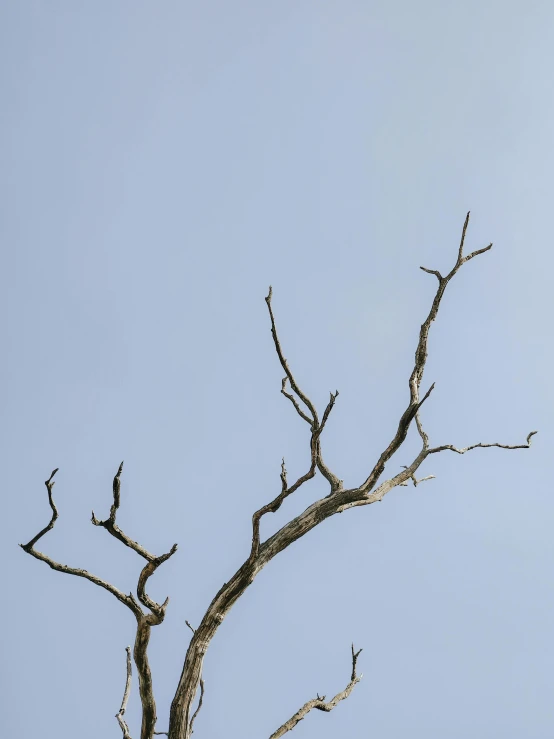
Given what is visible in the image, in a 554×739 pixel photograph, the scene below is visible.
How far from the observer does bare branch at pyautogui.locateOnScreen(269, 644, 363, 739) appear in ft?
20.0

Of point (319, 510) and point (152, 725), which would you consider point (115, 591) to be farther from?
point (319, 510)

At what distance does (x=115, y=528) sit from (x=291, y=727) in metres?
2.37

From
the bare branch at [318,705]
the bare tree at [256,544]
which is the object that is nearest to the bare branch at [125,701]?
the bare tree at [256,544]

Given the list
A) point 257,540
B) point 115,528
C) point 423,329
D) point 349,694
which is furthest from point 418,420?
point 115,528

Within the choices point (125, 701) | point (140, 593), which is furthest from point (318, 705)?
point (140, 593)

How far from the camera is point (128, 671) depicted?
6.18 m

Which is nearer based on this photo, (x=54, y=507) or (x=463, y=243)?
(x=54, y=507)

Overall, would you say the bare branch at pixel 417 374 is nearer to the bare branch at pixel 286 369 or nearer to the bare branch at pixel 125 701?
the bare branch at pixel 286 369

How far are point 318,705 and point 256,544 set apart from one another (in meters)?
1.87

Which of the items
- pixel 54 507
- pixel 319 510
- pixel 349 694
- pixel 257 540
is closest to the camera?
pixel 54 507

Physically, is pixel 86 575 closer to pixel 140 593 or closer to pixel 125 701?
pixel 140 593

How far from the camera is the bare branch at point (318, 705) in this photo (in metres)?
6.09

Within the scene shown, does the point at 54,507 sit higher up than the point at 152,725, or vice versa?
the point at 54,507

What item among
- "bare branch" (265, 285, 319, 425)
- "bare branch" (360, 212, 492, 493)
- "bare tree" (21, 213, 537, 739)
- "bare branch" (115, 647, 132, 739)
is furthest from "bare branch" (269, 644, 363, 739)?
"bare branch" (265, 285, 319, 425)
